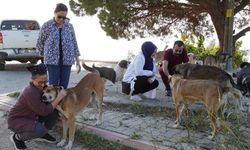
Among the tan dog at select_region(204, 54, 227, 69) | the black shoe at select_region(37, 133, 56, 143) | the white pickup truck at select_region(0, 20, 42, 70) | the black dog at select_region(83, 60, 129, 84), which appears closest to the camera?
the black shoe at select_region(37, 133, 56, 143)

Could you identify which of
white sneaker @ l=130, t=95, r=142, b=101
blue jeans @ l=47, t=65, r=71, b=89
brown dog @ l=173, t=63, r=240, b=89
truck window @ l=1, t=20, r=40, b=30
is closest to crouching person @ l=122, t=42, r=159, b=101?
white sneaker @ l=130, t=95, r=142, b=101

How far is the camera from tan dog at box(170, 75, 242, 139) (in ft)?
19.8

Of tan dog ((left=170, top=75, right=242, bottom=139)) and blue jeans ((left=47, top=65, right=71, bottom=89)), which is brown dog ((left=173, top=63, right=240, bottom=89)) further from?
blue jeans ((left=47, top=65, right=71, bottom=89))

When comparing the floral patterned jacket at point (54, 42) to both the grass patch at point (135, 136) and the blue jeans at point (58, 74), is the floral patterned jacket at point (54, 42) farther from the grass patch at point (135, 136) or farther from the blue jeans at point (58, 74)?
the grass patch at point (135, 136)

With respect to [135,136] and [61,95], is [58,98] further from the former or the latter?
[135,136]

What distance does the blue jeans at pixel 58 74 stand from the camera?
23.1 feet

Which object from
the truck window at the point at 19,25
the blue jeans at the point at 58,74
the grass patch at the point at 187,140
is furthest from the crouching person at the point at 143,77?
the truck window at the point at 19,25

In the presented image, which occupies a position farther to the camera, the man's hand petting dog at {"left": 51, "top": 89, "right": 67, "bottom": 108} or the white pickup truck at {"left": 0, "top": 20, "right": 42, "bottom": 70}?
the white pickup truck at {"left": 0, "top": 20, "right": 42, "bottom": 70}

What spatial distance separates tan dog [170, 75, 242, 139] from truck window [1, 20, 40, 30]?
1118 centimetres

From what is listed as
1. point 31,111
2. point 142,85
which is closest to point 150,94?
point 142,85

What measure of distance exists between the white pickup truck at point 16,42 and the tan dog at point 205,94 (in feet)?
34.4

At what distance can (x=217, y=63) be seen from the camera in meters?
13.7

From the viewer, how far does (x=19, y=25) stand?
56.3 ft

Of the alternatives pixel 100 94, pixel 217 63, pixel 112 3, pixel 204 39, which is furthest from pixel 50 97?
pixel 204 39
